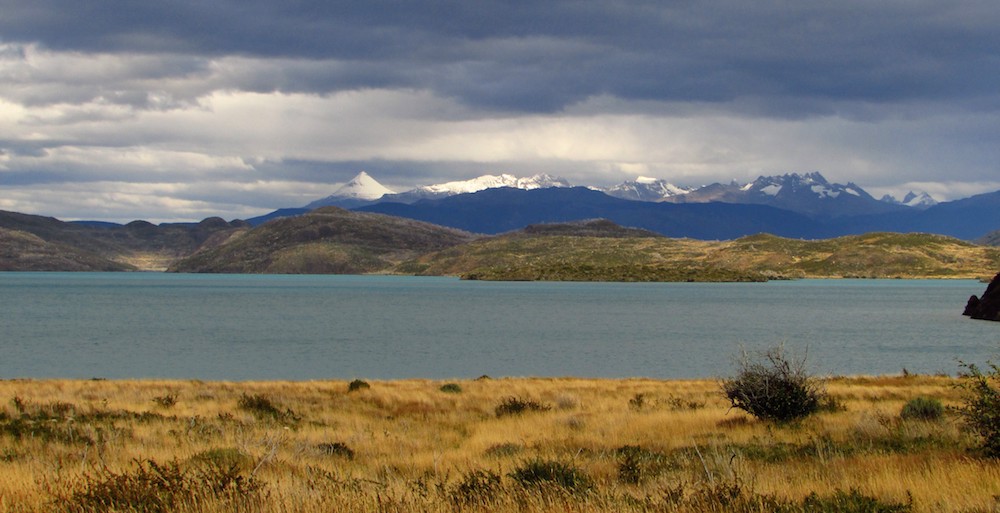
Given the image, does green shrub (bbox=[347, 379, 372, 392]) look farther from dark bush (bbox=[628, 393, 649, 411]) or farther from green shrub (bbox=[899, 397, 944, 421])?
green shrub (bbox=[899, 397, 944, 421])

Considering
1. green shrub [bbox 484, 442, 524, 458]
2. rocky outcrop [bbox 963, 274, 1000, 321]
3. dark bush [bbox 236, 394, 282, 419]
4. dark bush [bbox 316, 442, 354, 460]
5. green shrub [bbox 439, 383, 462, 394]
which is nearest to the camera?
green shrub [bbox 484, 442, 524, 458]

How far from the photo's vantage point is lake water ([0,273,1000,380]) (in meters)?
60.5

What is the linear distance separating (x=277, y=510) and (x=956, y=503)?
823 cm

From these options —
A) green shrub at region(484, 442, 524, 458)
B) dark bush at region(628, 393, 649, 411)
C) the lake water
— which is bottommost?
the lake water

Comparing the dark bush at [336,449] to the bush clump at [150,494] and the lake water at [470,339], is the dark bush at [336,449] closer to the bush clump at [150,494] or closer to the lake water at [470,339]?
the bush clump at [150,494]

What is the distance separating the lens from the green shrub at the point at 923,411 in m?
20.6

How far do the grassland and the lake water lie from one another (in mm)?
24644

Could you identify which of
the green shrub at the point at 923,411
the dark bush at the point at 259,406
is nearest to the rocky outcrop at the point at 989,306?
the green shrub at the point at 923,411

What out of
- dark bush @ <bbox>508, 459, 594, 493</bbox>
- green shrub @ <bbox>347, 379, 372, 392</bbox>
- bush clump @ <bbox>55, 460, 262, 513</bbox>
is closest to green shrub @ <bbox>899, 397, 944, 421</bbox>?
dark bush @ <bbox>508, 459, 594, 493</bbox>

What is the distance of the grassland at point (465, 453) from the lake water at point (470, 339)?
2464 cm

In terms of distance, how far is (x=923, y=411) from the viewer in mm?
21188

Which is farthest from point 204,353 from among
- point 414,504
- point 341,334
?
point 414,504

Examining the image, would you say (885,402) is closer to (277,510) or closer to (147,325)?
(277,510)

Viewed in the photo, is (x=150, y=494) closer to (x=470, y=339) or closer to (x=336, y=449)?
(x=336, y=449)
